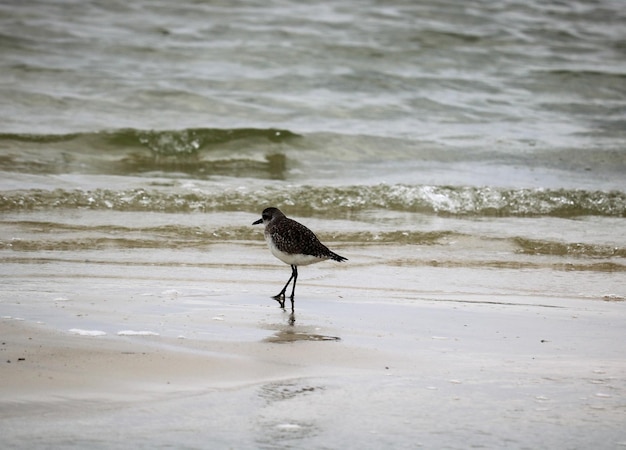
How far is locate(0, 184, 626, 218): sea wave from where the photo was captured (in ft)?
37.3

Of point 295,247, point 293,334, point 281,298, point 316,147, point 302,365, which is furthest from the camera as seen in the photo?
point 316,147

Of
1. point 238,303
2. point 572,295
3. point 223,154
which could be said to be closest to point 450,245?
point 572,295

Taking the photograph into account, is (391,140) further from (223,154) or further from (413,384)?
(413,384)

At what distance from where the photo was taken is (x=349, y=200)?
1205 centimetres

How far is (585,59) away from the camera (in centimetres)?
2159

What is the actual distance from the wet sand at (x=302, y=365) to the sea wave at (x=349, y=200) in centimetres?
364

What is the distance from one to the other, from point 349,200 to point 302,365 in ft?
22.7

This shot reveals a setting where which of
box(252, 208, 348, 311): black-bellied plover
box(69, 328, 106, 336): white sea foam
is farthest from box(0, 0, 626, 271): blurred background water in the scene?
box(69, 328, 106, 336): white sea foam

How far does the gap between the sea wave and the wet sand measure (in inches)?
143

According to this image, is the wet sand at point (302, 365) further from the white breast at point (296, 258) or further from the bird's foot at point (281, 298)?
the white breast at point (296, 258)

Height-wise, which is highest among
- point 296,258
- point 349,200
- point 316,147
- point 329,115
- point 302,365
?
point 329,115

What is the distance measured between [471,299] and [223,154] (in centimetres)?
826

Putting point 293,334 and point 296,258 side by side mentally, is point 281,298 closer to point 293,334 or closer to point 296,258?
point 296,258

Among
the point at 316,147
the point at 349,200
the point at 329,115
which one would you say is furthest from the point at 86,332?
the point at 329,115
